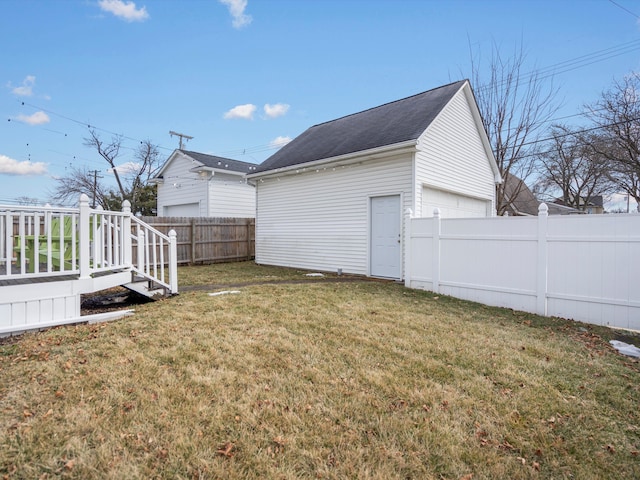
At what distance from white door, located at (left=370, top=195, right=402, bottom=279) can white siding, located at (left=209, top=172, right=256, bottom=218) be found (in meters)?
8.15

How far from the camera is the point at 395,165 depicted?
28.5 ft

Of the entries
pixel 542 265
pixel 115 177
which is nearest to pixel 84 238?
pixel 542 265

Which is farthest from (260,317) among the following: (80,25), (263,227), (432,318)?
(80,25)

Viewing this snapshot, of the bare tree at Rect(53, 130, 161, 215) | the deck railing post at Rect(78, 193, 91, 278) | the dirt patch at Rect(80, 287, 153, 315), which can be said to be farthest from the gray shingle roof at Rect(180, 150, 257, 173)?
the deck railing post at Rect(78, 193, 91, 278)

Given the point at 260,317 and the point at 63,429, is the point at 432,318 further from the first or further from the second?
the point at 63,429

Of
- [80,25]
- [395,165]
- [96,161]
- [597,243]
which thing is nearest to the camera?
[597,243]

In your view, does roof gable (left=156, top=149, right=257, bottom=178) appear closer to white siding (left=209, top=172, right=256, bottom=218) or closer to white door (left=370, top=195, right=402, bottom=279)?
white siding (left=209, top=172, right=256, bottom=218)

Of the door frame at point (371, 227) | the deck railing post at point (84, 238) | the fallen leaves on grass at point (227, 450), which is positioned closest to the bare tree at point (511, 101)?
the door frame at point (371, 227)

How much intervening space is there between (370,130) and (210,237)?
716 centimetres

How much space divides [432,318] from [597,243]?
9.24ft

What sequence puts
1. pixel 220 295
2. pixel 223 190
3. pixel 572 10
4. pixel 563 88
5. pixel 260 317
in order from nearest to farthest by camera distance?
pixel 260 317
pixel 220 295
pixel 572 10
pixel 563 88
pixel 223 190

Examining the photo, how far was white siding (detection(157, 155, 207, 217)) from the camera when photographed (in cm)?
1596

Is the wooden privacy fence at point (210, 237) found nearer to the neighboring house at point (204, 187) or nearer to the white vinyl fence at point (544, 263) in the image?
the neighboring house at point (204, 187)

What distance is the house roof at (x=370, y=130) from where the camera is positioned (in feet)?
29.6
